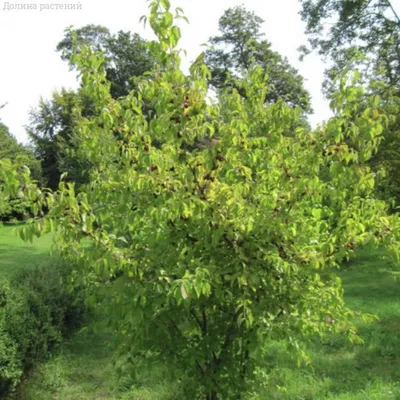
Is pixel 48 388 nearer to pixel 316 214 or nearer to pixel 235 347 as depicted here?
pixel 235 347

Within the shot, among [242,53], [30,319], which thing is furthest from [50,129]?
[30,319]

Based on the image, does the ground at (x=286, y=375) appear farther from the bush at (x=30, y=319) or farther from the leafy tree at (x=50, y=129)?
the leafy tree at (x=50, y=129)

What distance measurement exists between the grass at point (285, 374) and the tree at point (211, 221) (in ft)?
4.11

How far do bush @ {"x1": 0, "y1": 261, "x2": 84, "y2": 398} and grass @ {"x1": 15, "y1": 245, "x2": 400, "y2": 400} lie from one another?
0.99 ft

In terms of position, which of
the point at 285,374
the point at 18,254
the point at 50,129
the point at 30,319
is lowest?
the point at 18,254

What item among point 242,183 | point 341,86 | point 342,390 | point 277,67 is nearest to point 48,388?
point 342,390

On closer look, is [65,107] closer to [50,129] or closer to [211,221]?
[50,129]

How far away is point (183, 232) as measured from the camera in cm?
240

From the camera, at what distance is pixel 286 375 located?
347cm

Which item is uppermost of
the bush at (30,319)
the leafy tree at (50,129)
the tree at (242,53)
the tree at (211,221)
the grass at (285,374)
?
the tree at (242,53)

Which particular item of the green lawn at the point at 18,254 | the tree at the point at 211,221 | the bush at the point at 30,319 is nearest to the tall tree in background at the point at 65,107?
the green lawn at the point at 18,254

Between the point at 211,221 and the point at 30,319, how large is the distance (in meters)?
3.47

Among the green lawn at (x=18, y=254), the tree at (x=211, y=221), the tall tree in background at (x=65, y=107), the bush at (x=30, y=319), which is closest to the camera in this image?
the tree at (x=211, y=221)

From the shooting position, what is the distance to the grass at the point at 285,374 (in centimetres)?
434
